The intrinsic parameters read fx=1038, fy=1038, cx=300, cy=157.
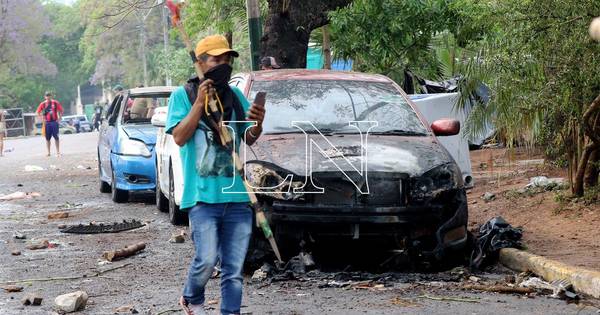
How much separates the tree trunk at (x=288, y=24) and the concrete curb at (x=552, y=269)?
8.63 meters

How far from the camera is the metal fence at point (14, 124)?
7156 centimetres

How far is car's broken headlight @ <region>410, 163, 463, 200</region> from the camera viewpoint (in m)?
8.05

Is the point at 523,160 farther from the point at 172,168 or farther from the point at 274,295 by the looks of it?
the point at 274,295

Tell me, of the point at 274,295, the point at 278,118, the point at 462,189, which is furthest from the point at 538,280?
the point at 278,118

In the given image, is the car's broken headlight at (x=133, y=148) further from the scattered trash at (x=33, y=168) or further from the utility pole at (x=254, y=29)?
the scattered trash at (x=33, y=168)

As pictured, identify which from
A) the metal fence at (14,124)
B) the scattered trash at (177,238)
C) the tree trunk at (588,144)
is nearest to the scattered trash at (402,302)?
the scattered trash at (177,238)

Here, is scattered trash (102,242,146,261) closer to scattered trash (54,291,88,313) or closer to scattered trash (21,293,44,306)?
scattered trash (21,293,44,306)

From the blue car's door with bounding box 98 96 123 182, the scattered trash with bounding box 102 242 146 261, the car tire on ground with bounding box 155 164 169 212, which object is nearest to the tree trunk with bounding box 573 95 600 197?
the scattered trash with bounding box 102 242 146 261

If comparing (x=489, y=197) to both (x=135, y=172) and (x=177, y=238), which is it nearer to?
(x=177, y=238)

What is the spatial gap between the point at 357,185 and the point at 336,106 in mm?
1450

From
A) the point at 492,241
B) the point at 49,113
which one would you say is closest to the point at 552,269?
the point at 492,241

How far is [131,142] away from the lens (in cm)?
1464

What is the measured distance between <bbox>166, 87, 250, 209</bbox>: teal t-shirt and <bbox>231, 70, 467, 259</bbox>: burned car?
1.87 m

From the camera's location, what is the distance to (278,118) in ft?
29.7
